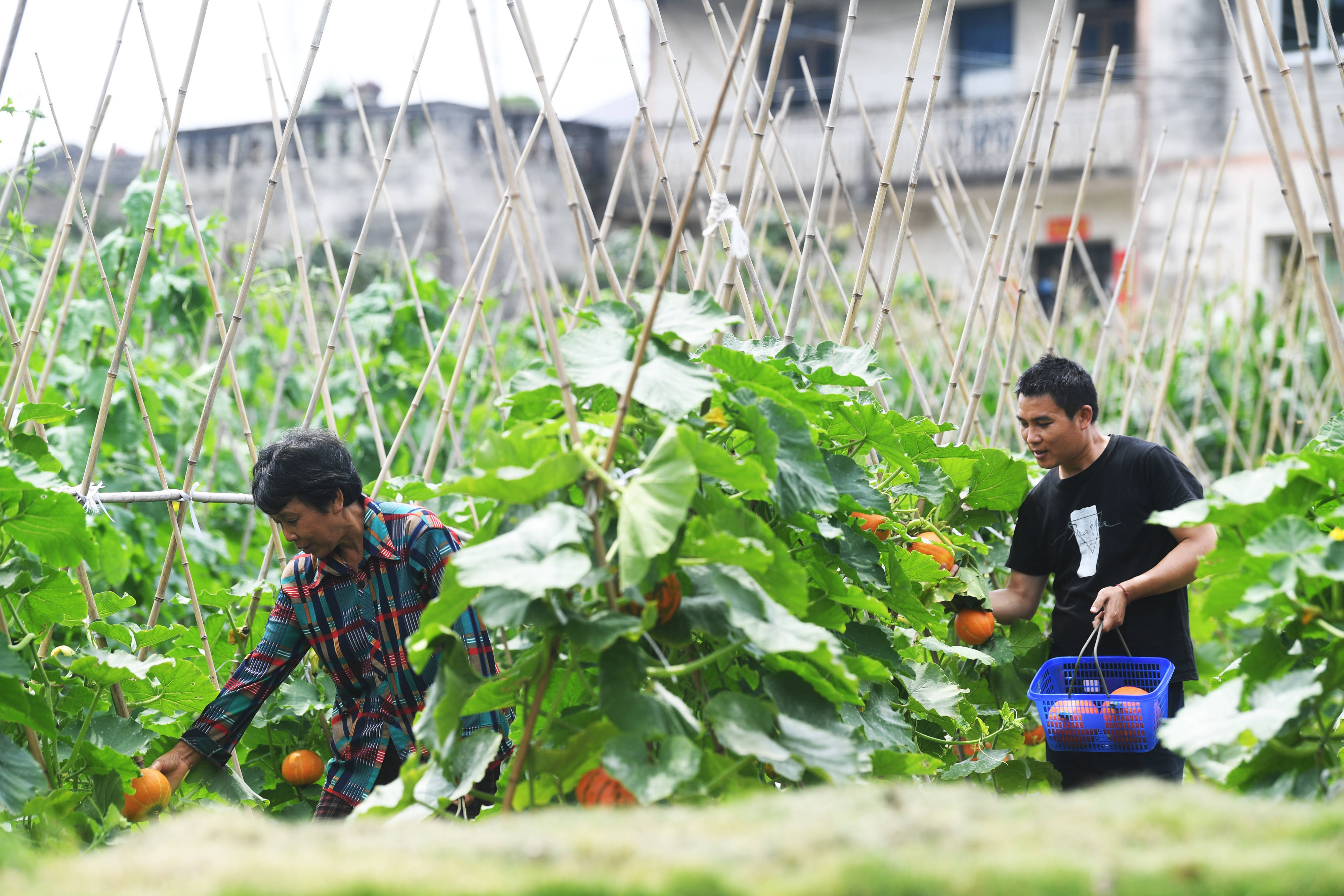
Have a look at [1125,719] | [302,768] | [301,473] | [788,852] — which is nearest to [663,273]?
[788,852]

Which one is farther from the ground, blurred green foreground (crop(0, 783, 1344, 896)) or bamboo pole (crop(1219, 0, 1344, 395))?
bamboo pole (crop(1219, 0, 1344, 395))

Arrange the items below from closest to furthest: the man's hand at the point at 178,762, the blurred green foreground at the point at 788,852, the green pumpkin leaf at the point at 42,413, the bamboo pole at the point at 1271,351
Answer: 1. the blurred green foreground at the point at 788,852
2. the green pumpkin leaf at the point at 42,413
3. the man's hand at the point at 178,762
4. the bamboo pole at the point at 1271,351

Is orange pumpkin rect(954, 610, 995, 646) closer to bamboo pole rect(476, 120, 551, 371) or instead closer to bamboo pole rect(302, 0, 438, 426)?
bamboo pole rect(476, 120, 551, 371)

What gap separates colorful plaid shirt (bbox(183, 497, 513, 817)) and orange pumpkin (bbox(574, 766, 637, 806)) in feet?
1.96

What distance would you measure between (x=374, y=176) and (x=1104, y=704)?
34.6 ft

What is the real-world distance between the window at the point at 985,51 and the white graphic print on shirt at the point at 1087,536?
1063 centimetres

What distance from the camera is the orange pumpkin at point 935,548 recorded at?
2301 millimetres

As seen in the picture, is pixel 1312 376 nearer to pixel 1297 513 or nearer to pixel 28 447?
pixel 1297 513

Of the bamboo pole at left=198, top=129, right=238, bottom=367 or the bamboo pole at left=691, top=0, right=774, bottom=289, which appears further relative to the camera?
the bamboo pole at left=198, top=129, right=238, bottom=367

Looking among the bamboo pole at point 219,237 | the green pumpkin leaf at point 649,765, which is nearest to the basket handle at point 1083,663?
the green pumpkin leaf at point 649,765

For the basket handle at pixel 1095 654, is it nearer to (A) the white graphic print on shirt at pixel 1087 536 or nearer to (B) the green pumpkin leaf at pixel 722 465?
(A) the white graphic print on shirt at pixel 1087 536

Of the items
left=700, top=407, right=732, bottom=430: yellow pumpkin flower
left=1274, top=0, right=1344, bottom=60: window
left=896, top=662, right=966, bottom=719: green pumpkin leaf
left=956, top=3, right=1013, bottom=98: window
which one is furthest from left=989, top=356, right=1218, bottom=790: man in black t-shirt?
left=956, top=3, right=1013, bottom=98: window

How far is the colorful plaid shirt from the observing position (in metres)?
2.04

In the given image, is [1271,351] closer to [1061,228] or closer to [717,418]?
[717,418]
